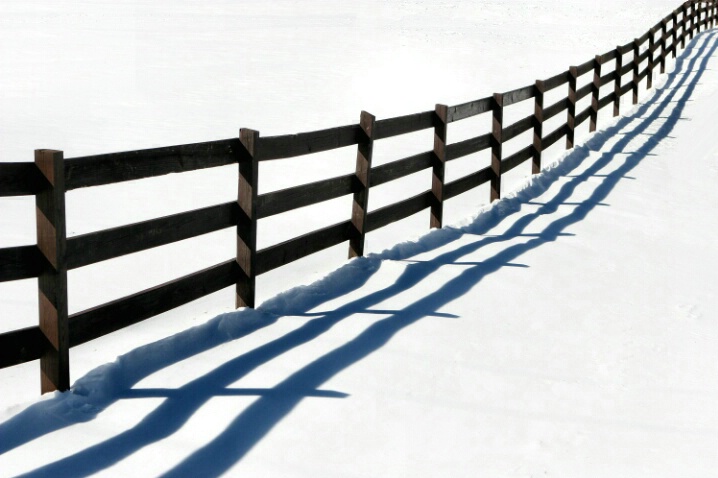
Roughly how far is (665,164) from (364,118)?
26.5ft

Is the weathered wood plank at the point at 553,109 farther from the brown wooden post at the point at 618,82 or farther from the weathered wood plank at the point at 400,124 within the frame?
the brown wooden post at the point at 618,82

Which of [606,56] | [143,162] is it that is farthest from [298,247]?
[606,56]

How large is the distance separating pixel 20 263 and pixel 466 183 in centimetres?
618

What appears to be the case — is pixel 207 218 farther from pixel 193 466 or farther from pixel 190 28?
pixel 190 28

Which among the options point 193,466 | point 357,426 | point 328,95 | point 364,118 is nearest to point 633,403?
point 357,426

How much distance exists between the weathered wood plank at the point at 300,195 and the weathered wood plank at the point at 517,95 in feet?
12.7

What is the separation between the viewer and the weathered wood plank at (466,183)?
918 cm

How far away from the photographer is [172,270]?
29.7ft

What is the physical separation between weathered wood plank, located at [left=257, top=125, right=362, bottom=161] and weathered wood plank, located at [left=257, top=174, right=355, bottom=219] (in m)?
0.26

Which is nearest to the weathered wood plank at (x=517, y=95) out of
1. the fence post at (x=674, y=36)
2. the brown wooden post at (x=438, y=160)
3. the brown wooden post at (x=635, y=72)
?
the brown wooden post at (x=438, y=160)

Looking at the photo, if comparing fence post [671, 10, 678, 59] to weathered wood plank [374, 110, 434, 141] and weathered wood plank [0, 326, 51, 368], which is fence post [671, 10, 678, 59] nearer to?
weathered wood plank [374, 110, 434, 141]

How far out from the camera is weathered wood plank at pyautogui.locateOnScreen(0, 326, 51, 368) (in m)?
4.18

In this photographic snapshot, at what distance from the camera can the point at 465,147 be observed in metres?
9.51

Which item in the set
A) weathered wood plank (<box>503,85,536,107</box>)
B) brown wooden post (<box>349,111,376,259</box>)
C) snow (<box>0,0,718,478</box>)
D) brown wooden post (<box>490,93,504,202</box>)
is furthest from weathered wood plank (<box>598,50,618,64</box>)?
brown wooden post (<box>349,111,376,259</box>)
